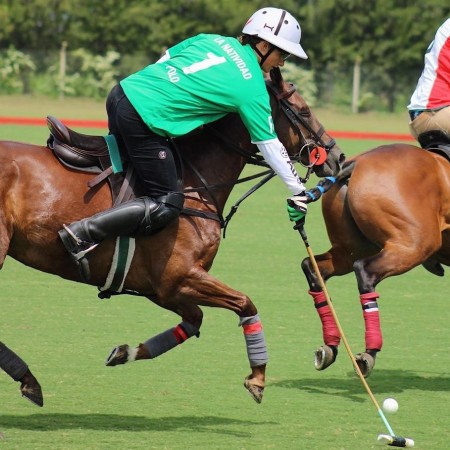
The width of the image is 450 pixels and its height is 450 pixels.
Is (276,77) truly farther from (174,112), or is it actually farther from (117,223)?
(117,223)

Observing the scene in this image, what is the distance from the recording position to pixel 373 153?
8016 millimetres

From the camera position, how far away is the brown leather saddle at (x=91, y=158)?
627 centimetres

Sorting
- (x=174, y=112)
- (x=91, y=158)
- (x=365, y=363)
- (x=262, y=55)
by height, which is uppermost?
(x=262, y=55)

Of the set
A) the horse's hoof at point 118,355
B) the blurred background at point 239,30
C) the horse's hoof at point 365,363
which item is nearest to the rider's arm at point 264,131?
the horse's hoof at point 118,355

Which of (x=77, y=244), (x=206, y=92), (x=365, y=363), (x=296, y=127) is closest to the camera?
(x=77, y=244)

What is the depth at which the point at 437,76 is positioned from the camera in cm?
840

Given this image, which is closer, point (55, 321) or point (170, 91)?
point (170, 91)

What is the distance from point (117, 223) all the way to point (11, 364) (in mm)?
938

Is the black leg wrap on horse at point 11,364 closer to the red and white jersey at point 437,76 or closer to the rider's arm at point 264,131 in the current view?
the rider's arm at point 264,131

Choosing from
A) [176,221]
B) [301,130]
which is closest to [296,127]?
[301,130]

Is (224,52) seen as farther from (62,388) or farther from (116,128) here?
(62,388)

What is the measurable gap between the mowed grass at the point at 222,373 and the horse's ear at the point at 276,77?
1.91 metres

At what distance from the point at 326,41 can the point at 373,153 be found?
3480 cm

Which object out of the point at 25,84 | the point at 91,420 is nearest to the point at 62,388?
the point at 91,420
